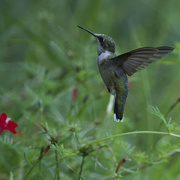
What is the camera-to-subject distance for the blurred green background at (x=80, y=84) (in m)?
1.99

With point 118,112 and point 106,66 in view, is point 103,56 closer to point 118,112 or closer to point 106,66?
point 106,66

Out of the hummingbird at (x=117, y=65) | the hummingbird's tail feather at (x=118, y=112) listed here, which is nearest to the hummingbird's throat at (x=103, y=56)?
the hummingbird at (x=117, y=65)

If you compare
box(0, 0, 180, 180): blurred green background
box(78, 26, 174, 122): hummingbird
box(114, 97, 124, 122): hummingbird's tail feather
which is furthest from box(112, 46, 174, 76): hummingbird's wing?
box(0, 0, 180, 180): blurred green background

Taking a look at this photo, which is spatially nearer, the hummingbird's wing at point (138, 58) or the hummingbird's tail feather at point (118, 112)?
the hummingbird's wing at point (138, 58)

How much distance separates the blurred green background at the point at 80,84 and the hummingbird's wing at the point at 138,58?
338 millimetres

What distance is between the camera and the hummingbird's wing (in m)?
1.41

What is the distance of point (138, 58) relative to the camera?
1.48 m

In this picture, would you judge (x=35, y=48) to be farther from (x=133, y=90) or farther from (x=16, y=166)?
(x=16, y=166)

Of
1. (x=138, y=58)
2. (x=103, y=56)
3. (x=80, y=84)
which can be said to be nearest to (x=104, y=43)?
(x=103, y=56)

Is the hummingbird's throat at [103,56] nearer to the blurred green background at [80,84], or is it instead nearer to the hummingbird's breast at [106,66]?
the hummingbird's breast at [106,66]

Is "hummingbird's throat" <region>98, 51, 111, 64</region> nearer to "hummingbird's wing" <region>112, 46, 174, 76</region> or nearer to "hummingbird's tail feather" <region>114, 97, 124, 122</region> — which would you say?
"hummingbird's wing" <region>112, 46, 174, 76</region>

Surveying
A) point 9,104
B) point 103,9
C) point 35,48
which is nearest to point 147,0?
point 103,9

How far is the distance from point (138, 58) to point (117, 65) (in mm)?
158

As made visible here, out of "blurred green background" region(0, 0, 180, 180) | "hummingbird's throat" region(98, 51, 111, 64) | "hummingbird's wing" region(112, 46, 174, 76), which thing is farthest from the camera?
"blurred green background" region(0, 0, 180, 180)
